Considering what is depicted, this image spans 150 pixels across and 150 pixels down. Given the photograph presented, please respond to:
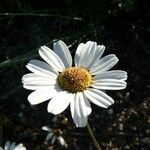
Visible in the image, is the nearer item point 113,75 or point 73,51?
point 113,75

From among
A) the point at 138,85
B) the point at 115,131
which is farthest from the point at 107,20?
the point at 115,131

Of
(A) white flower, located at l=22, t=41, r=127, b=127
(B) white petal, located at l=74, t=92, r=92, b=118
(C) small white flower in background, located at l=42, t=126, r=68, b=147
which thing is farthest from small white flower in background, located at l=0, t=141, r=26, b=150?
(B) white petal, located at l=74, t=92, r=92, b=118

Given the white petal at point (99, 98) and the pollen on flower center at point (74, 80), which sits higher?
the white petal at point (99, 98)

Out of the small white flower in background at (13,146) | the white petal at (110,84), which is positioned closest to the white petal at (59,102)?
the white petal at (110,84)

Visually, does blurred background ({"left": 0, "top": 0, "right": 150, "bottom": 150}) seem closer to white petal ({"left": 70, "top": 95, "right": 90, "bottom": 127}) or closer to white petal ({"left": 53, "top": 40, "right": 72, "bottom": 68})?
white petal ({"left": 53, "top": 40, "right": 72, "bottom": 68})

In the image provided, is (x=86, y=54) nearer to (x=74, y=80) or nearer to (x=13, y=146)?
(x=74, y=80)

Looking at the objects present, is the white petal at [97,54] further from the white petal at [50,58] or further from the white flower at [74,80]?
the white petal at [50,58]

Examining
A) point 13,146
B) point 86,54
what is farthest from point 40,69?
point 13,146
